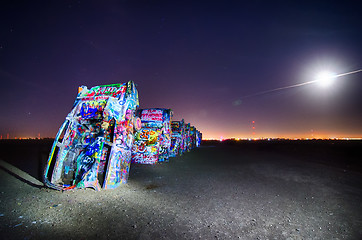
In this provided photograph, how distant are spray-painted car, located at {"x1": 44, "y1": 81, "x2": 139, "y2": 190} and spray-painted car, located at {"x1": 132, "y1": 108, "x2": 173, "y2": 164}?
4972mm

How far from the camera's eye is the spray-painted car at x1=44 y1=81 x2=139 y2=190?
5355 millimetres

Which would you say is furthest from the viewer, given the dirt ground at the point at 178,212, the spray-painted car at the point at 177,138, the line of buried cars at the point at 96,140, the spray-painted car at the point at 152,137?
the spray-painted car at the point at 177,138

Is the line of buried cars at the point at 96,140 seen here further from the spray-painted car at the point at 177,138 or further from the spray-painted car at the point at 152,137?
the spray-painted car at the point at 177,138

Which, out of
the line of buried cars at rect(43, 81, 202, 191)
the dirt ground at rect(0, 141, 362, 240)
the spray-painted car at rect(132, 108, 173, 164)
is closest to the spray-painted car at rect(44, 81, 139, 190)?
the line of buried cars at rect(43, 81, 202, 191)

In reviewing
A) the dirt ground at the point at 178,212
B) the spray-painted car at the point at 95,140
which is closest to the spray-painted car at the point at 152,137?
the spray-painted car at the point at 95,140

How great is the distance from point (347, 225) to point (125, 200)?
5.08 meters

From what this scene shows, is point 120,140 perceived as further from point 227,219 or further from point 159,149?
point 159,149

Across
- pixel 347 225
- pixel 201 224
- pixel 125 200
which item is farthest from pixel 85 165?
pixel 347 225

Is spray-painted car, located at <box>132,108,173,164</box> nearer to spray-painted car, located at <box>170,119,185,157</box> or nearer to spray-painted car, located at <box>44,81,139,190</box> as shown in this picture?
spray-painted car, located at <box>170,119,185,157</box>

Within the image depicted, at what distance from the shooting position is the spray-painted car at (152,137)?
11492 mm

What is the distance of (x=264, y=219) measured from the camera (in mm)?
3715

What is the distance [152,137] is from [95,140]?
249 inches

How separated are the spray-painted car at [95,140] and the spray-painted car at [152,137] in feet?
16.3

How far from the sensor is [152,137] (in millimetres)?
11789
